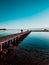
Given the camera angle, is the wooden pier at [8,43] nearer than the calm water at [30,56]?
No

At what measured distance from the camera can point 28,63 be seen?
11664mm

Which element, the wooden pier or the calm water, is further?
the wooden pier

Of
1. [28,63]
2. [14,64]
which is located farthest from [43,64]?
[14,64]

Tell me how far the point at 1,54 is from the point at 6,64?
103cm

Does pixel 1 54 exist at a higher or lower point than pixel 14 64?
higher

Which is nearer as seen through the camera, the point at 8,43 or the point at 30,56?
the point at 30,56

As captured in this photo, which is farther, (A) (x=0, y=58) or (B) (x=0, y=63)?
(A) (x=0, y=58)

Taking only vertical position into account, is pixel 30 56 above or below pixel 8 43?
below

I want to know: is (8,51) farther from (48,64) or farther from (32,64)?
(48,64)

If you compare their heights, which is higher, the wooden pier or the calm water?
the wooden pier

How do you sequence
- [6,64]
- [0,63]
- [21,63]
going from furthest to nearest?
[21,63]
[6,64]
[0,63]

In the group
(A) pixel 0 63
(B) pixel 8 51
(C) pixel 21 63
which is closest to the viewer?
(A) pixel 0 63

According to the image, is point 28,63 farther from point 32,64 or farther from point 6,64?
point 6,64

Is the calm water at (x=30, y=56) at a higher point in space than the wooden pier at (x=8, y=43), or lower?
lower
